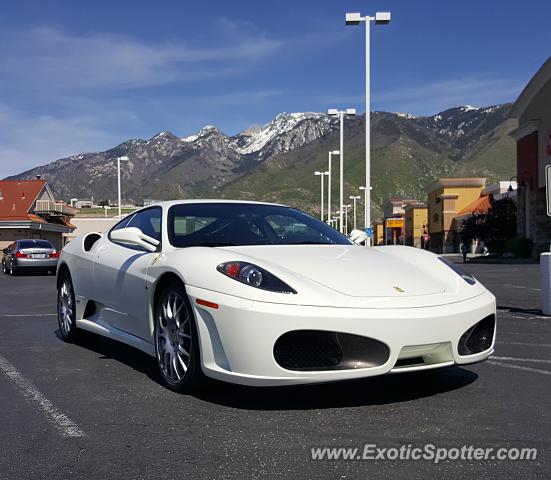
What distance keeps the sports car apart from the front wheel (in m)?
0.01

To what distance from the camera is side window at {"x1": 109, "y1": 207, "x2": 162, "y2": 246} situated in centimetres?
536

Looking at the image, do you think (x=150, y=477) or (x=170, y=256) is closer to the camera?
(x=150, y=477)

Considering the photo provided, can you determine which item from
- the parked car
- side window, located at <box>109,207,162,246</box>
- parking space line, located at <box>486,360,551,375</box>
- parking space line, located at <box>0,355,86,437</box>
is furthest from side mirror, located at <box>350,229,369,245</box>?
the parked car

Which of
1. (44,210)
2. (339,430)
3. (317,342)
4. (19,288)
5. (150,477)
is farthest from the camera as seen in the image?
(44,210)

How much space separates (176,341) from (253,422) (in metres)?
0.95

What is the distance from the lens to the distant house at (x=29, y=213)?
5178 cm

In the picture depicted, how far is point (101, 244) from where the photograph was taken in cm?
609

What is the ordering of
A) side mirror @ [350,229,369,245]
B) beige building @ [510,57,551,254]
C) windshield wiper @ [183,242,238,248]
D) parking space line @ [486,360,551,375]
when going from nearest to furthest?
windshield wiper @ [183,242,238,248] < parking space line @ [486,360,551,375] < side mirror @ [350,229,369,245] < beige building @ [510,57,551,254]

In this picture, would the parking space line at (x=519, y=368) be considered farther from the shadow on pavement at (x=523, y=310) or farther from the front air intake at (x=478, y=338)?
the shadow on pavement at (x=523, y=310)

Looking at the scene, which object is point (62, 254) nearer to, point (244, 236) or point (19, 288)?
point (244, 236)

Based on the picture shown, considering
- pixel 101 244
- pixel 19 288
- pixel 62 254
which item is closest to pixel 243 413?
pixel 101 244

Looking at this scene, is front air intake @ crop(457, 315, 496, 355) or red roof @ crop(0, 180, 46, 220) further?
red roof @ crop(0, 180, 46, 220)

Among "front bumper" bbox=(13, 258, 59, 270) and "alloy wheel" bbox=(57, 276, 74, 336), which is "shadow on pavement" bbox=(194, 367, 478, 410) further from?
"front bumper" bbox=(13, 258, 59, 270)

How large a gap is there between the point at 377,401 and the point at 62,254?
13.0 ft
